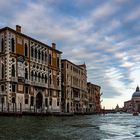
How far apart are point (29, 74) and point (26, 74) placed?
2.91ft

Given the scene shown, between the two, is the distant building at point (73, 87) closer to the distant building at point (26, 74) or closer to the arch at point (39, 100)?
the distant building at point (26, 74)

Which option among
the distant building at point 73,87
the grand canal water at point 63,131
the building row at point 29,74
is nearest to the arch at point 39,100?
the building row at point 29,74

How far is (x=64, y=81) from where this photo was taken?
80500mm

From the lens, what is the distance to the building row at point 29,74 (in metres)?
53.1

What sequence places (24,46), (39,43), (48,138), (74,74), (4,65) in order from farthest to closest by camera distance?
(74,74) < (39,43) < (24,46) < (4,65) < (48,138)

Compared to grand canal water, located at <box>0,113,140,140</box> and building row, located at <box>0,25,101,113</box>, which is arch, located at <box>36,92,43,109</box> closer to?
building row, located at <box>0,25,101,113</box>

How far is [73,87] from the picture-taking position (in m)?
85.6

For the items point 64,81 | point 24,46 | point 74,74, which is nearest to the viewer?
point 24,46

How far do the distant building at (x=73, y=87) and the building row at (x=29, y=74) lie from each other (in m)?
0.24

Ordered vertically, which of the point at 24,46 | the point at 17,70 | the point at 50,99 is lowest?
the point at 50,99

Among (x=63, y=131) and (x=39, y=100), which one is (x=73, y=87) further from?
(x=63, y=131)

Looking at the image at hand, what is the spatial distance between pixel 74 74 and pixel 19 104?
35.0 m

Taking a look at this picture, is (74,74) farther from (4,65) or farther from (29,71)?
(4,65)

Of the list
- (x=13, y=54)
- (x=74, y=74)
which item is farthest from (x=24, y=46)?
(x=74, y=74)
